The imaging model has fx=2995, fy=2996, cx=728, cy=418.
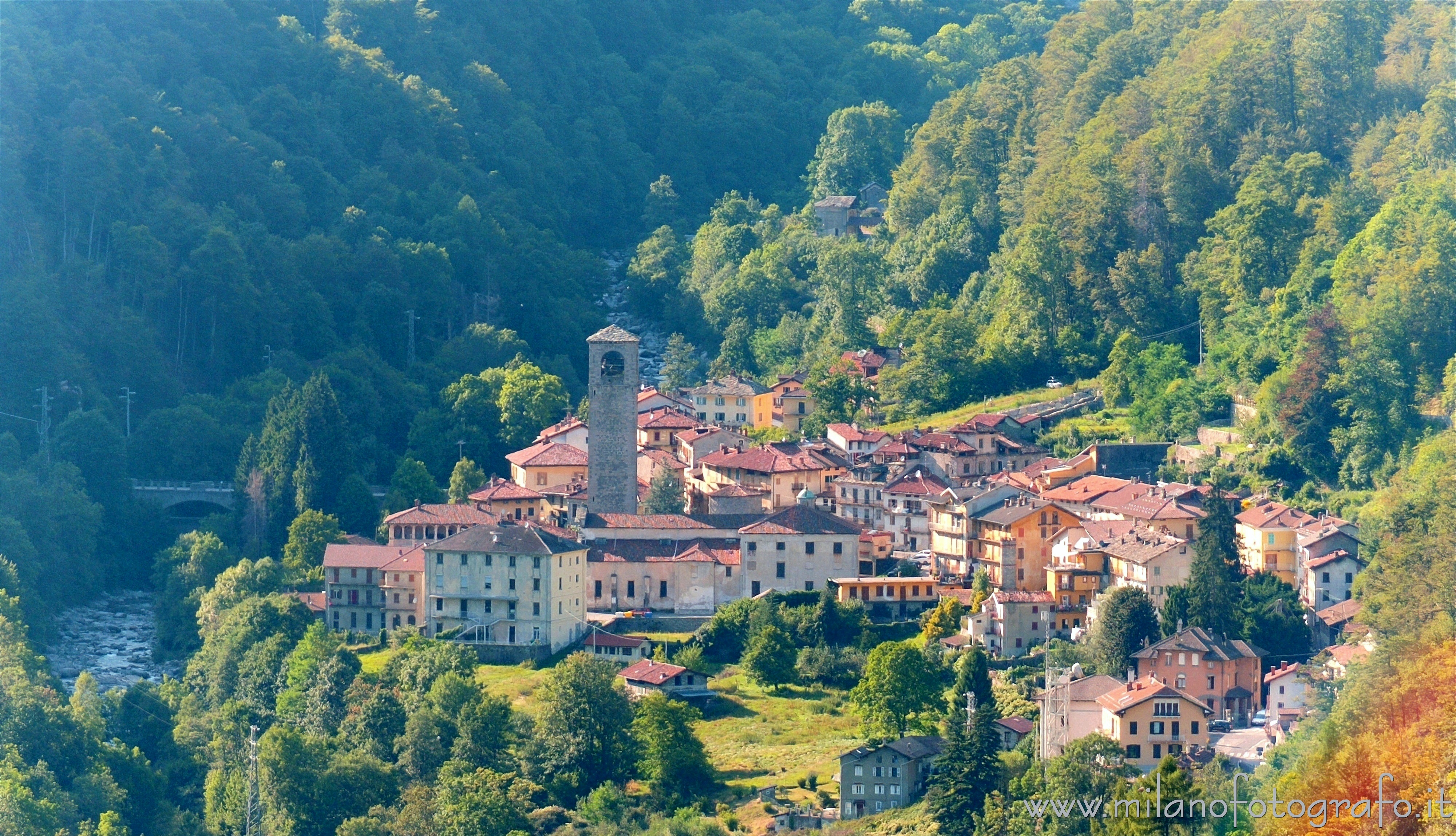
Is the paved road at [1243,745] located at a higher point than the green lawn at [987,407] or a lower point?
lower

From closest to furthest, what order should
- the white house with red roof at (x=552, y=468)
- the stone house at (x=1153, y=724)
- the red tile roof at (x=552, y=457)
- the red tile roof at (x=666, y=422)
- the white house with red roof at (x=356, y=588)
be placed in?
the stone house at (x=1153, y=724)
the white house with red roof at (x=356, y=588)
the white house with red roof at (x=552, y=468)
the red tile roof at (x=552, y=457)
the red tile roof at (x=666, y=422)

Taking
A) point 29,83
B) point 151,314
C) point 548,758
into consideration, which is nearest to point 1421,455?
point 548,758

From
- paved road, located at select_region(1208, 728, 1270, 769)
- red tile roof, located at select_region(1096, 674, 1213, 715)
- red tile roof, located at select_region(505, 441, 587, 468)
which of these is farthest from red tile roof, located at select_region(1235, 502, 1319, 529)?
red tile roof, located at select_region(505, 441, 587, 468)

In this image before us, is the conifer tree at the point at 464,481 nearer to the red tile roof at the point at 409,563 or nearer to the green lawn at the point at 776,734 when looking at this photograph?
the red tile roof at the point at 409,563

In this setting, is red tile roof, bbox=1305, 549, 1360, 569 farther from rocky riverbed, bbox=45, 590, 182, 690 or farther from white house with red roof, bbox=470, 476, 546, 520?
rocky riverbed, bbox=45, 590, 182, 690

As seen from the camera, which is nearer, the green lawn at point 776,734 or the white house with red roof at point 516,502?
the green lawn at point 776,734

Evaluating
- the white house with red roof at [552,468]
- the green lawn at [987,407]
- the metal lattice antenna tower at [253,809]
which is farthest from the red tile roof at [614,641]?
the green lawn at [987,407]

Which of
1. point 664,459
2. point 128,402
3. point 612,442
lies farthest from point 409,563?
point 128,402

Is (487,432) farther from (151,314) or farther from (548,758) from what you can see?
(548,758)
